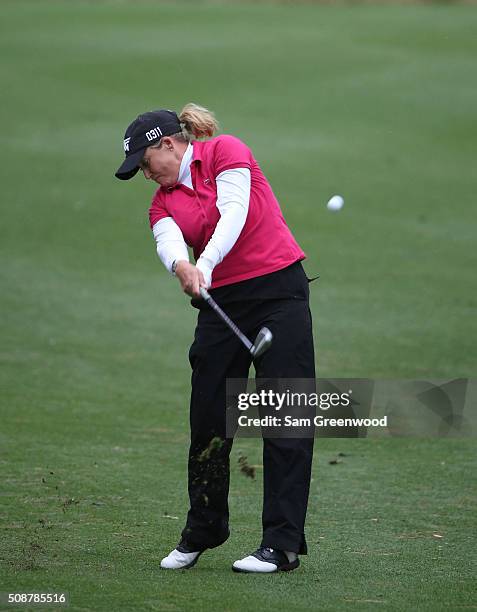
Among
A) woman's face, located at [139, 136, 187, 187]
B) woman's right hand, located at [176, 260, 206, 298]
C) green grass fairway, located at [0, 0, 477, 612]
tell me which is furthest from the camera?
green grass fairway, located at [0, 0, 477, 612]

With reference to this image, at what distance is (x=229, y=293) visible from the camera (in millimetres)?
5723

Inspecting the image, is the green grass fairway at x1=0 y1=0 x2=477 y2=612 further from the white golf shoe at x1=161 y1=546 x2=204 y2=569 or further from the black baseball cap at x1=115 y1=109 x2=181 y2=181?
the black baseball cap at x1=115 y1=109 x2=181 y2=181

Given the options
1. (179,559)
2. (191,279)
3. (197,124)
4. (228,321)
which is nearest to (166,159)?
(197,124)

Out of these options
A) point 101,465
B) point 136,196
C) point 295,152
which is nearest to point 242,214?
point 101,465

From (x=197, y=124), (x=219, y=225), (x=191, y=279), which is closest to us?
(x=191, y=279)

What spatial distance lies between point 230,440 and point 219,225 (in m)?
1.06

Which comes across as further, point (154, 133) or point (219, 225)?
point (154, 133)

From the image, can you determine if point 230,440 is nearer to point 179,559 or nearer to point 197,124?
point 179,559

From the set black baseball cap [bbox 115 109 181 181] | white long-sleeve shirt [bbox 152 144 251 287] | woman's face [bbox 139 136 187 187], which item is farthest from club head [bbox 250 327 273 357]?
black baseball cap [bbox 115 109 181 181]

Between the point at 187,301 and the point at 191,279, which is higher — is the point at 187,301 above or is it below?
above

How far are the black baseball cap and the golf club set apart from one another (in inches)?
27.7

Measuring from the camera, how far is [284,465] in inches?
222

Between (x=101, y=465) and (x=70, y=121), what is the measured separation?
51.8ft

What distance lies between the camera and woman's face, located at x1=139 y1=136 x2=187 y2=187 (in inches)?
223
